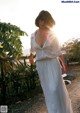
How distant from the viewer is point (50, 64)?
21.1ft

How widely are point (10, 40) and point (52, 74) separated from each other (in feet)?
18.7

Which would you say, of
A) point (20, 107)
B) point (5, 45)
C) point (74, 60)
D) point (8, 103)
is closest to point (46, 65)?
point (20, 107)

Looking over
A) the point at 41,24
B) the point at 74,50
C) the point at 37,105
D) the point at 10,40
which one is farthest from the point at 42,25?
the point at 74,50

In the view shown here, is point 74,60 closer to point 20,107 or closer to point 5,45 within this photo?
point 5,45

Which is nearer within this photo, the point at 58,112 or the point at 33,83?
the point at 58,112

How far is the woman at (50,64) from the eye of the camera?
21.0 feet

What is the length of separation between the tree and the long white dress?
175 inches

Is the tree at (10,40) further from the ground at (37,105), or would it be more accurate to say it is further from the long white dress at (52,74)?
the long white dress at (52,74)

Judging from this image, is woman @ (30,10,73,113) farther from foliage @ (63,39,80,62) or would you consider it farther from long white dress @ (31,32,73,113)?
foliage @ (63,39,80,62)

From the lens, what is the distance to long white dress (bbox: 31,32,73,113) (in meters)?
6.41

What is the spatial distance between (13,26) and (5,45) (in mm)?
1078

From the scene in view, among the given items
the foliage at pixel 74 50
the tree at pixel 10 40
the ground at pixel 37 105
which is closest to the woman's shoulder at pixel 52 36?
the ground at pixel 37 105

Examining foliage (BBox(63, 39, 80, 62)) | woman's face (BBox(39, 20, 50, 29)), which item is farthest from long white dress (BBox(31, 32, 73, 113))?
foliage (BBox(63, 39, 80, 62))

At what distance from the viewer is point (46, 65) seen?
6.46m
